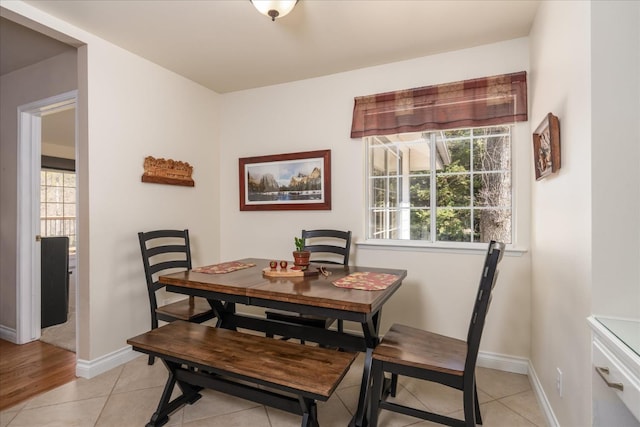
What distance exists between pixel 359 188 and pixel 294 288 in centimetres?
146

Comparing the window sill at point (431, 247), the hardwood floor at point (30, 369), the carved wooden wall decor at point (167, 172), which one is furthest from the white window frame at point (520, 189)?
the hardwood floor at point (30, 369)

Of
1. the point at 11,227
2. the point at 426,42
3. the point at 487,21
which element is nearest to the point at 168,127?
the point at 11,227

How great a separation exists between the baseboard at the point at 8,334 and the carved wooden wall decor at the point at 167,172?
1.94 meters

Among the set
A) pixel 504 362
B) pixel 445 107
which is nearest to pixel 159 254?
pixel 445 107

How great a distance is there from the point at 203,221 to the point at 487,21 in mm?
3071

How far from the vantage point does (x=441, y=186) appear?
2.82 m

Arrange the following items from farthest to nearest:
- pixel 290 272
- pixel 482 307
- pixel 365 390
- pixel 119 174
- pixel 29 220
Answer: pixel 29 220, pixel 119 174, pixel 290 272, pixel 365 390, pixel 482 307

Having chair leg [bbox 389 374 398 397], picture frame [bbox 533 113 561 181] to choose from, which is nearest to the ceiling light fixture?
picture frame [bbox 533 113 561 181]

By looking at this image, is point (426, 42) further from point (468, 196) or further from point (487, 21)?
point (468, 196)

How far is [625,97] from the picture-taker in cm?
124

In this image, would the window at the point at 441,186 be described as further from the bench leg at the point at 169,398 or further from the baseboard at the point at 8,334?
the baseboard at the point at 8,334

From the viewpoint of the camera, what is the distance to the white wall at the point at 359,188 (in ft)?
8.31

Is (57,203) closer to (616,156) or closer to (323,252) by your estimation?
(323,252)

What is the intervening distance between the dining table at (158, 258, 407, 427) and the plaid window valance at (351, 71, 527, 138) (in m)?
1.32
